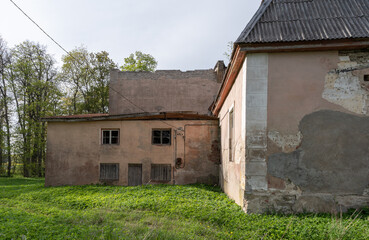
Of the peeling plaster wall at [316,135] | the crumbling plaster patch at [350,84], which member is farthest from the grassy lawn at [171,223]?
the crumbling plaster patch at [350,84]

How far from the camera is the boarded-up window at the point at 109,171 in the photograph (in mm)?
13977

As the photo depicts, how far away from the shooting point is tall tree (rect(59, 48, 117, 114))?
28.4 meters

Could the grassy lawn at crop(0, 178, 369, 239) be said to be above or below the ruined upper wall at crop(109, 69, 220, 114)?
below

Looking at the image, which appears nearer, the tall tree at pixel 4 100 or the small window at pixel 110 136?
the small window at pixel 110 136

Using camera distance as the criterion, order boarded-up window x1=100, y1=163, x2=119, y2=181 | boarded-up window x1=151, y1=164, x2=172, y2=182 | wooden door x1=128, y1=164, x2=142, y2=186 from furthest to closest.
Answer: boarded-up window x1=100, y1=163, x2=119, y2=181 < wooden door x1=128, y1=164, x2=142, y2=186 < boarded-up window x1=151, y1=164, x2=172, y2=182

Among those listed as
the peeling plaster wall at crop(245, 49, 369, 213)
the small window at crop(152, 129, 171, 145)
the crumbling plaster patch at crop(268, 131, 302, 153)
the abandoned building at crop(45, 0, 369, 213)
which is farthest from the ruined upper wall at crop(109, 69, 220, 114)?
the crumbling plaster patch at crop(268, 131, 302, 153)

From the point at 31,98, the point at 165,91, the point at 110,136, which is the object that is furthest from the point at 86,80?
the point at 110,136

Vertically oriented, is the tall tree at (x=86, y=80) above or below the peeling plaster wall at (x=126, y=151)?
above

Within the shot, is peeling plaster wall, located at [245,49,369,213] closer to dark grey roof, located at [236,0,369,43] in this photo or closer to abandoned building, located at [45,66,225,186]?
dark grey roof, located at [236,0,369,43]

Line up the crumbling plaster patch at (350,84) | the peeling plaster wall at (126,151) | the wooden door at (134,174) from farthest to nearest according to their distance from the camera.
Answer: the wooden door at (134,174), the peeling plaster wall at (126,151), the crumbling plaster patch at (350,84)

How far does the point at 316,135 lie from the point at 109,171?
10.8 metres

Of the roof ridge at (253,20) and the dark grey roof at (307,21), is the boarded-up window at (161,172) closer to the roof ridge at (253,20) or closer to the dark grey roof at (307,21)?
the roof ridge at (253,20)

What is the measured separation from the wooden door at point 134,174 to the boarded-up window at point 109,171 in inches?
27.6

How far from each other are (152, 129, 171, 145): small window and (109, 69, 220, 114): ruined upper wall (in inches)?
279
